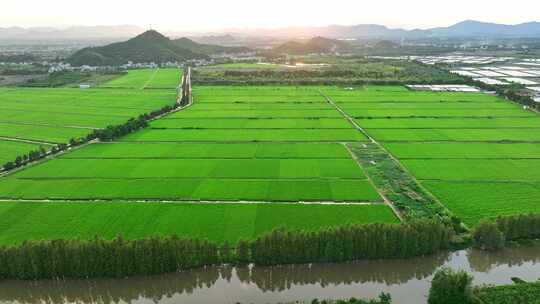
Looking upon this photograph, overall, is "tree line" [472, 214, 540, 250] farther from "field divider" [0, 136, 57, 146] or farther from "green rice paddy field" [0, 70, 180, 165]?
"field divider" [0, 136, 57, 146]

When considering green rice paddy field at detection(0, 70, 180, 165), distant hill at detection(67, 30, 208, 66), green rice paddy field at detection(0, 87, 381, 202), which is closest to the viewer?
green rice paddy field at detection(0, 87, 381, 202)

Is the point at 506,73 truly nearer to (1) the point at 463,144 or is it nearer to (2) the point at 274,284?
(1) the point at 463,144

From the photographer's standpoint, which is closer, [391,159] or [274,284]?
[274,284]

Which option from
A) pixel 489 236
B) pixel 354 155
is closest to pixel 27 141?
pixel 354 155

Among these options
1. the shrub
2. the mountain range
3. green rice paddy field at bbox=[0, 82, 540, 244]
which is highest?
the mountain range

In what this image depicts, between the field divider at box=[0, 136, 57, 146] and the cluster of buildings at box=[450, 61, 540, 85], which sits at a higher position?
the cluster of buildings at box=[450, 61, 540, 85]

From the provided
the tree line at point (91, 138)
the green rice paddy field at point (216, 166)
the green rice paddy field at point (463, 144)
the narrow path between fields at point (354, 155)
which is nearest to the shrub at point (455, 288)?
the narrow path between fields at point (354, 155)

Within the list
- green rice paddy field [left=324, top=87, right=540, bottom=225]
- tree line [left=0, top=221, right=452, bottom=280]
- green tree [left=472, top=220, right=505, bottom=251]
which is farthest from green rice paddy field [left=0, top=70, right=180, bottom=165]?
green tree [left=472, top=220, right=505, bottom=251]
